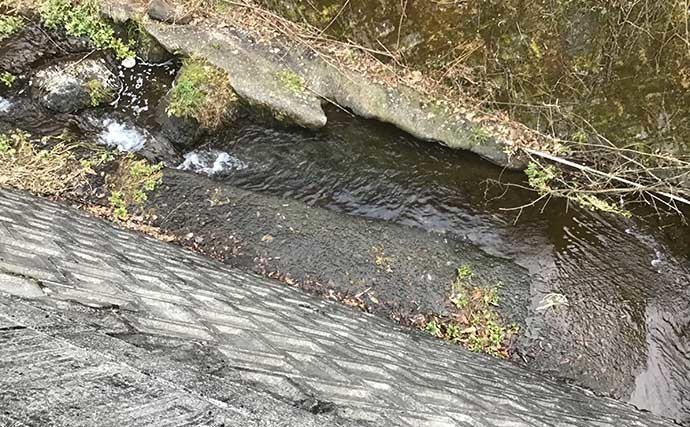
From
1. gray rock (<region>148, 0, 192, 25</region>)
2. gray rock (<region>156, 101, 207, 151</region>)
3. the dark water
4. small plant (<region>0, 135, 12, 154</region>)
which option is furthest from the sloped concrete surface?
gray rock (<region>148, 0, 192, 25</region>)

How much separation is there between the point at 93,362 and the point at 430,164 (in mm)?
6021

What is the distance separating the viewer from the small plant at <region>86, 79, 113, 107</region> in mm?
7045

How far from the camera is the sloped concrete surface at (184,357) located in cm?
123

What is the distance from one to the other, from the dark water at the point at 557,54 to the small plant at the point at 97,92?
2.87 metres

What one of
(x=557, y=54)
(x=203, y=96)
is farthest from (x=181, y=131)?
(x=557, y=54)

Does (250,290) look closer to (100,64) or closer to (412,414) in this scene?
(412,414)

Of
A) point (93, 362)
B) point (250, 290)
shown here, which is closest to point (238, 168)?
point (250, 290)

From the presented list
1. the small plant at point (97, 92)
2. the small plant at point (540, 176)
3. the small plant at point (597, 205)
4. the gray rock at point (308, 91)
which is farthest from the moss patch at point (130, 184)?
the small plant at point (597, 205)

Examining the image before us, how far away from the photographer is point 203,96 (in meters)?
6.89

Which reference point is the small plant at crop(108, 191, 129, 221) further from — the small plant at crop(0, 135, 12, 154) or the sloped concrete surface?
the sloped concrete surface

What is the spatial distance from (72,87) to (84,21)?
118cm

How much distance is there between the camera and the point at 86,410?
1154 millimetres

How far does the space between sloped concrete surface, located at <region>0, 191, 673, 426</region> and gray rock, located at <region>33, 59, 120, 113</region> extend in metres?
3.20

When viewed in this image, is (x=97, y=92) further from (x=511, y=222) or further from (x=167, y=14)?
(x=511, y=222)
